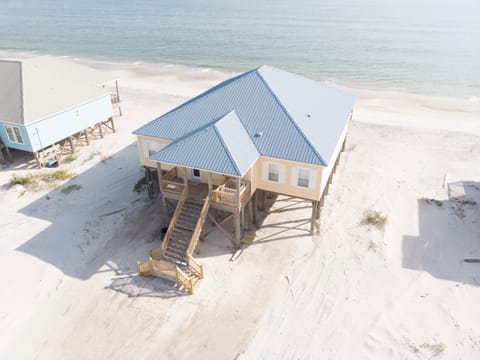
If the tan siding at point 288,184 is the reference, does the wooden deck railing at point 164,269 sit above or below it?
below

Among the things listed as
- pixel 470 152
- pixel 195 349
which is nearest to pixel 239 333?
pixel 195 349

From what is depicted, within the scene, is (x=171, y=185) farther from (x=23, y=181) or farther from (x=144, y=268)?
(x=23, y=181)

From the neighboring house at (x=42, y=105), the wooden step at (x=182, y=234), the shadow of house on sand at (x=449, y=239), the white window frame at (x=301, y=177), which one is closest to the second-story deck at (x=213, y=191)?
the wooden step at (x=182, y=234)

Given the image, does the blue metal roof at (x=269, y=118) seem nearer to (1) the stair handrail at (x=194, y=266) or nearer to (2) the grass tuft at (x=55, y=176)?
(1) the stair handrail at (x=194, y=266)

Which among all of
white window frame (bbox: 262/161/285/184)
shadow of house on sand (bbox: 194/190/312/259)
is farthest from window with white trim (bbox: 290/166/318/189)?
shadow of house on sand (bbox: 194/190/312/259)

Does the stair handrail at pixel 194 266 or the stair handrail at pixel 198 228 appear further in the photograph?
the stair handrail at pixel 198 228

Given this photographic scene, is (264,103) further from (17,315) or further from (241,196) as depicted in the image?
(17,315)

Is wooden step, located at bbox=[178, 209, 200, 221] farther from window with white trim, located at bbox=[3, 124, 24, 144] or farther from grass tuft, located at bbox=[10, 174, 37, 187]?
window with white trim, located at bbox=[3, 124, 24, 144]
